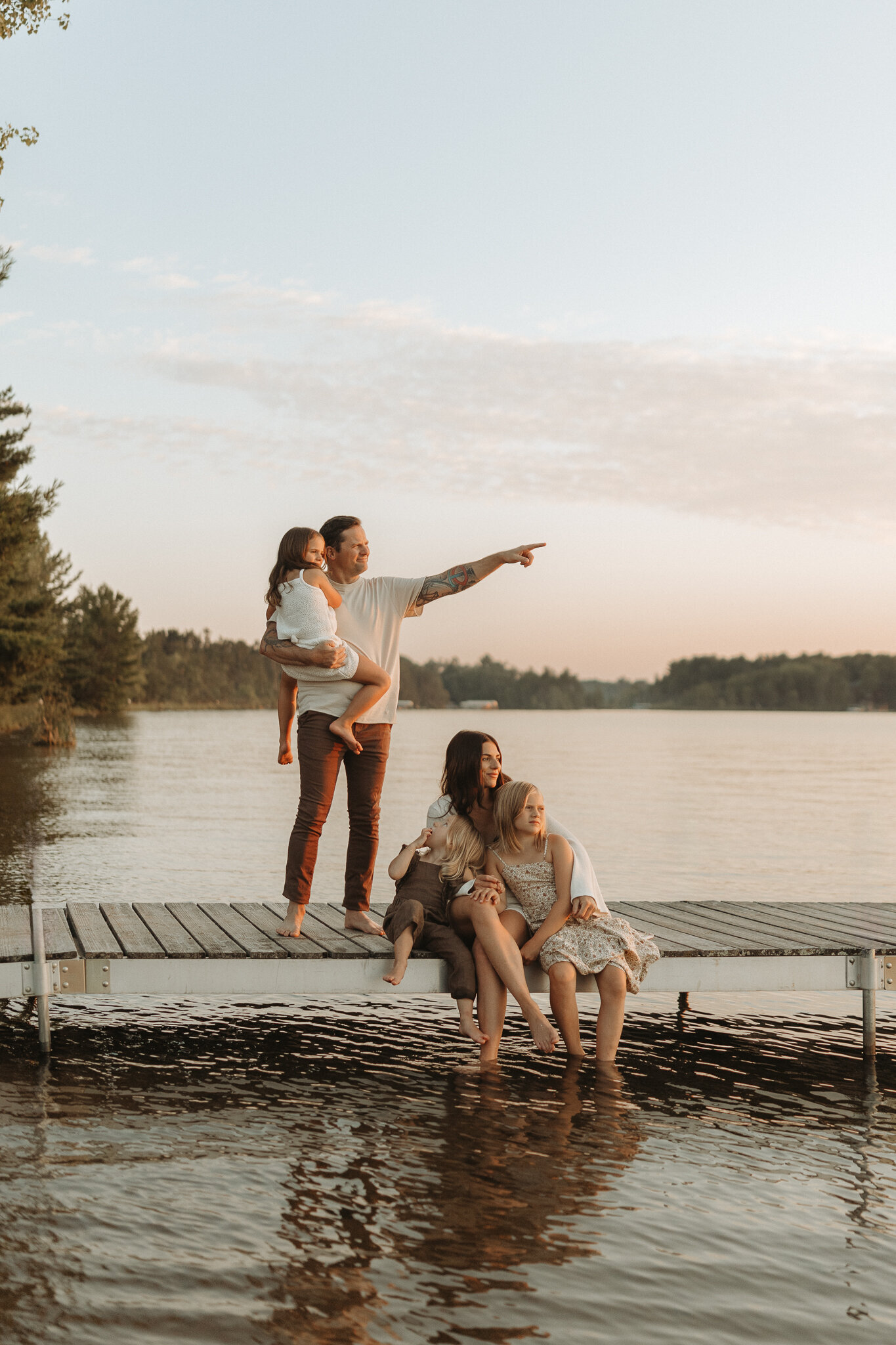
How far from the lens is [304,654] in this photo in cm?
606

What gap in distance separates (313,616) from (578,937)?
2161 millimetres

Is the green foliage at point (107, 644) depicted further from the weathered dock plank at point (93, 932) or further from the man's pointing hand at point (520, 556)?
the man's pointing hand at point (520, 556)

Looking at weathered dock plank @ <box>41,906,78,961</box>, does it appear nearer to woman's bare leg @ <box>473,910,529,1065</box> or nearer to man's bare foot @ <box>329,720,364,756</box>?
man's bare foot @ <box>329,720,364,756</box>

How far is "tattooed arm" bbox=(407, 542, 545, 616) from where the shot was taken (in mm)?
6211

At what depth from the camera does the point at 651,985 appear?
647 centimetres

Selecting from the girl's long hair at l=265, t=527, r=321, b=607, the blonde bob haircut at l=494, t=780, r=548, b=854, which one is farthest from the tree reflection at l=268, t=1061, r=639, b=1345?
the girl's long hair at l=265, t=527, r=321, b=607

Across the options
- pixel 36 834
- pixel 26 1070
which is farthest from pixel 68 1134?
pixel 36 834

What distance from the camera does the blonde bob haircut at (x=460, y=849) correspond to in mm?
6340

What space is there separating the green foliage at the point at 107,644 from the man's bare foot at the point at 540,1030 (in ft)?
224

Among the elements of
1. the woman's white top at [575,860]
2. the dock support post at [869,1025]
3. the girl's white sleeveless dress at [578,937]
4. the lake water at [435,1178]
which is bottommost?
the lake water at [435,1178]

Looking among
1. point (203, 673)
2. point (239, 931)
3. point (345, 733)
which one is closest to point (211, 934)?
point (239, 931)

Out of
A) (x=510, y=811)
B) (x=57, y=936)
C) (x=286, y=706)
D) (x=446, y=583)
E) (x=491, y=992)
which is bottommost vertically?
(x=491, y=992)

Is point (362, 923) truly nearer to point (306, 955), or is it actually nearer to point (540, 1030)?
point (306, 955)

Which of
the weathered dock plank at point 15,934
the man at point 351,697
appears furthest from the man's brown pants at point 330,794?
the weathered dock plank at point 15,934
